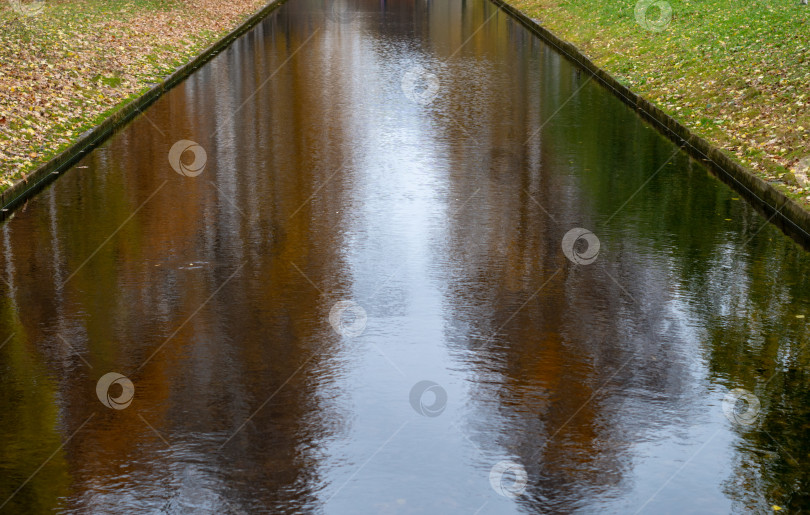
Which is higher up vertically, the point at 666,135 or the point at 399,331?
the point at 666,135

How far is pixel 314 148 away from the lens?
14.5 metres

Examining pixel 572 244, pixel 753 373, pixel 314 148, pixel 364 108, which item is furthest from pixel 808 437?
pixel 364 108

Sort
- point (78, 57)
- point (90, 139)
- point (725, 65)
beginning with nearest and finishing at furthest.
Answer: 1. point (90, 139)
2. point (725, 65)
3. point (78, 57)

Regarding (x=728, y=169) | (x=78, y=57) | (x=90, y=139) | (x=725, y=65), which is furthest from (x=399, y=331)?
(x=78, y=57)

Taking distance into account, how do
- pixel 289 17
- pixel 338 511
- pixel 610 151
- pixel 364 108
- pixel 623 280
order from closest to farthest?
pixel 338 511 < pixel 623 280 < pixel 610 151 < pixel 364 108 < pixel 289 17

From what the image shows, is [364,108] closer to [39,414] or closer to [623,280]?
[623,280]

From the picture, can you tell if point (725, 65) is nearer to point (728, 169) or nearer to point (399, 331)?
point (728, 169)

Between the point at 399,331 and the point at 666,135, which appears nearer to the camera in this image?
the point at 399,331

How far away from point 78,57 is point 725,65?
1239 cm

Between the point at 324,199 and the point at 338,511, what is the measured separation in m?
6.80

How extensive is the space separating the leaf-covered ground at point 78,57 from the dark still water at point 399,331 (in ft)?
3.30

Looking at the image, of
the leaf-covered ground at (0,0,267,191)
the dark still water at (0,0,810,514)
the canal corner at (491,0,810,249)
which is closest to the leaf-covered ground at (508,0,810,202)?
the canal corner at (491,0,810,249)

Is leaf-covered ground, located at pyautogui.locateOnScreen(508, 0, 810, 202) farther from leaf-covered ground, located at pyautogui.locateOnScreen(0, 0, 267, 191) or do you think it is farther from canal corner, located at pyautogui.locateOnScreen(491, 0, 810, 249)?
leaf-covered ground, located at pyautogui.locateOnScreen(0, 0, 267, 191)

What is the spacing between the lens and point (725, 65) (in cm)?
1850
